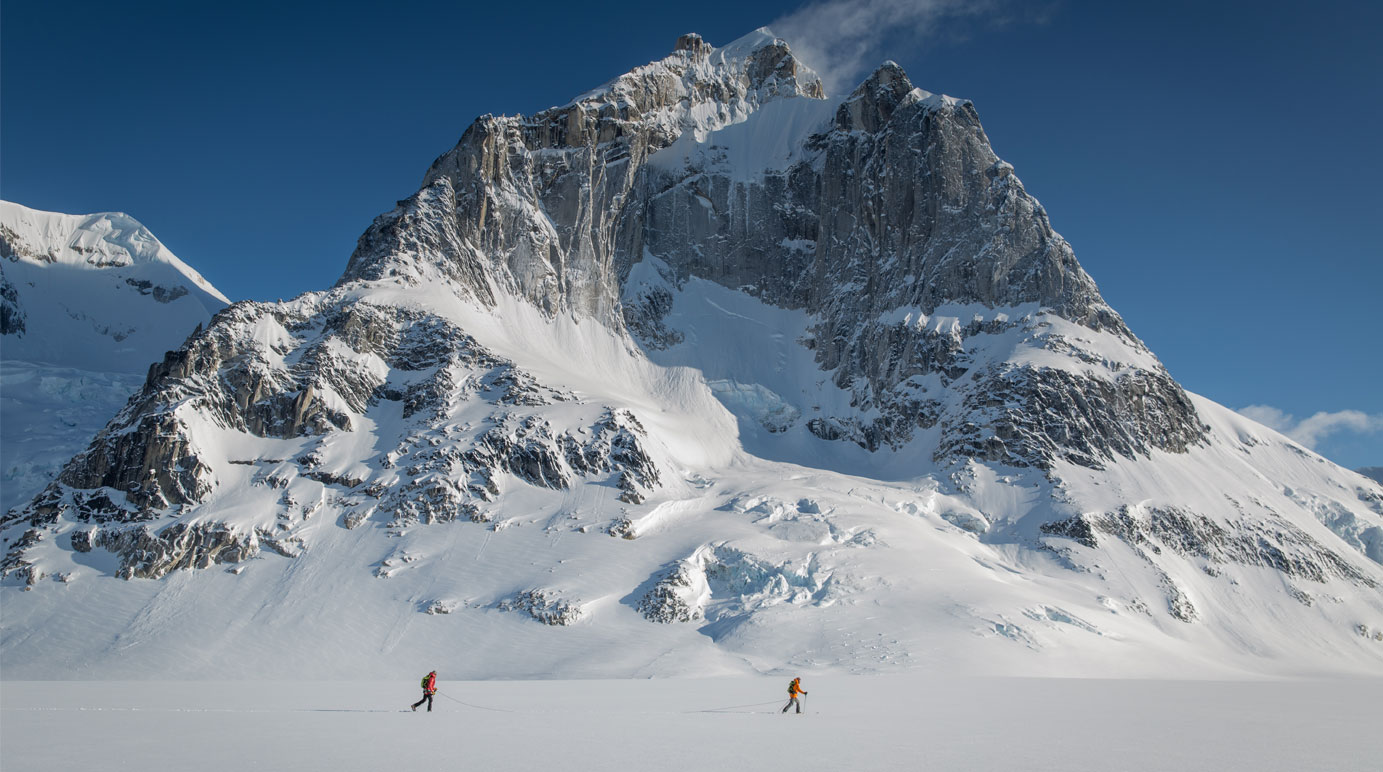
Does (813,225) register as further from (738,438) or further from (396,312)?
(396,312)

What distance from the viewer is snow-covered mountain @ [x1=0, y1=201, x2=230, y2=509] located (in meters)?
116

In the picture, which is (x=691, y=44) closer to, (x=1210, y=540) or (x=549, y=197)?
(x=549, y=197)

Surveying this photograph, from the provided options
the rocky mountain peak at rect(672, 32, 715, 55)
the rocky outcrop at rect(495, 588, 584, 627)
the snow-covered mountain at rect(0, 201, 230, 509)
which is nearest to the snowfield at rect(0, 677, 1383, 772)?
the rocky outcrop at rect(495, 588, 584, 627)

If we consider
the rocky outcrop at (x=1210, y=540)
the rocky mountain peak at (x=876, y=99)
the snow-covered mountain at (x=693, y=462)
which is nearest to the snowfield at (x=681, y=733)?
the snow-covered mountain at (x=693, y=462)

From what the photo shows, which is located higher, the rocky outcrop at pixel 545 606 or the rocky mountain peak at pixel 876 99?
the rocky mountain peak at pixel 876 99

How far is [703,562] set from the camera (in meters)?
83.8

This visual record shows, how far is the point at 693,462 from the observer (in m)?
111

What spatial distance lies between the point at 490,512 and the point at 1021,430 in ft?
225

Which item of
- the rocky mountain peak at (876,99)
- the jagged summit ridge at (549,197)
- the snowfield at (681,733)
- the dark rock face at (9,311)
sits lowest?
the snowfield at (681,733)

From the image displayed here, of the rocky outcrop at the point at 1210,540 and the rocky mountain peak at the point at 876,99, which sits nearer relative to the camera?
the rocky outcrop at the point at 1210,540

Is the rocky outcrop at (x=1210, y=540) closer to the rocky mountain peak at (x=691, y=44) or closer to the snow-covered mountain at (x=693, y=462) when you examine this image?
the snow-covered mountain at (x=693, y=462)

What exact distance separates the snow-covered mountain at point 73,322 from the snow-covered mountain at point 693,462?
1265 inches

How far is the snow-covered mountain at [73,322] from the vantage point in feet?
380

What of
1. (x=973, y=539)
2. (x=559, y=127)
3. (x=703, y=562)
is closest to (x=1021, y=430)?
(x=973, y=539)
